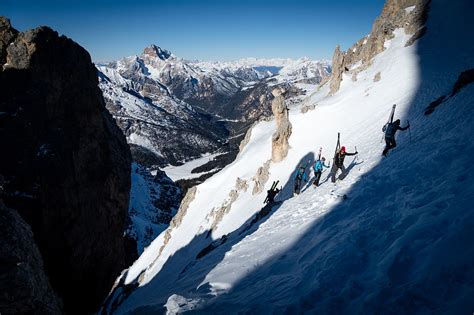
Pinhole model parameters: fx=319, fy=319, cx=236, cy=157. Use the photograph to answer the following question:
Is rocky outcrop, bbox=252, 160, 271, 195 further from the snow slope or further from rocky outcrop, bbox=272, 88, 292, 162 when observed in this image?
the snow slope

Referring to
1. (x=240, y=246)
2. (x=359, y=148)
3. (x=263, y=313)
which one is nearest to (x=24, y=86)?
(x=240, y=246)

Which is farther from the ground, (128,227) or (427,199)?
(128,227)

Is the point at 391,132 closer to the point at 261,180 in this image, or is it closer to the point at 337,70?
the point at 261,180

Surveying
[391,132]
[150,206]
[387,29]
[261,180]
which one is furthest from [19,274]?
[150,206]

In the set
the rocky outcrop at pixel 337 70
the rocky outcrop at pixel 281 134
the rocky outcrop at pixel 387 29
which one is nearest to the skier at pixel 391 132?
the rocky outcrop at pixel 281 134

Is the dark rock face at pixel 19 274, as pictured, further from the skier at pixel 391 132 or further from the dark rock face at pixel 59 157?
the dark rock face at pixel 59 157

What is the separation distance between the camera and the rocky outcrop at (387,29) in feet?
171

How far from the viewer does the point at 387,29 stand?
186 ft

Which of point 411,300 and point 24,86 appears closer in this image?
point 411,300

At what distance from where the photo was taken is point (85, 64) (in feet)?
144

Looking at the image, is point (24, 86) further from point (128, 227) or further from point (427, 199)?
point (128, 227)

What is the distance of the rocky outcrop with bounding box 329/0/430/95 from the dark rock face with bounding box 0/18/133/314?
128 ft

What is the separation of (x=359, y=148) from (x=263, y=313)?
21977 millimetres

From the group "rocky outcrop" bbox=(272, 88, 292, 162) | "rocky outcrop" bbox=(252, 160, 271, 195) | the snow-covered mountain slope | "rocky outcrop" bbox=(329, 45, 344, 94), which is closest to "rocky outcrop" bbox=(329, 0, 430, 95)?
"rocky outcrop" bbox=(329, 45, 344, 94)
